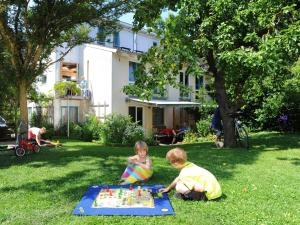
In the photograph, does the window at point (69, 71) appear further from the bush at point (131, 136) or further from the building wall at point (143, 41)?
the bush at point (131, 136)

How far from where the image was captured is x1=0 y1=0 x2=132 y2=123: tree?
13.0 metres

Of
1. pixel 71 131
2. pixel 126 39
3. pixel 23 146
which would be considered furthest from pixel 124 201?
pixel 126 39

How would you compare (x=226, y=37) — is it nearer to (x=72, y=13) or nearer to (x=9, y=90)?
(x=72, y=13)

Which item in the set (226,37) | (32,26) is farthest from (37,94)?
(226,37)

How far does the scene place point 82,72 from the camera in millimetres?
27250

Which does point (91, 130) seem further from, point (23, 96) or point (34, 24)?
point (34, 24)

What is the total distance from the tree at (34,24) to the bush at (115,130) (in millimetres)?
6469

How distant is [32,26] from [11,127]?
8549 millimetres

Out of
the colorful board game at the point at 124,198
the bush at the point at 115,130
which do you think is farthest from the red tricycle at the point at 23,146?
the bush at the point at 115,130

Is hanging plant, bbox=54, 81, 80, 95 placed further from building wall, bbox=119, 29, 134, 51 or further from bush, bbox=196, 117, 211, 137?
bush, bbox=196, 117, 211, 137

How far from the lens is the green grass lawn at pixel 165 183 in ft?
18.5

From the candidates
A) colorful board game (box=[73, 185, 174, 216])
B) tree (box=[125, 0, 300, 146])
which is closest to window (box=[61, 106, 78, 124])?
tree (box=[125, 0, 300, 146])

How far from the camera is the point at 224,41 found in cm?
1312

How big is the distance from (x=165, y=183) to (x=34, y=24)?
7.92m
